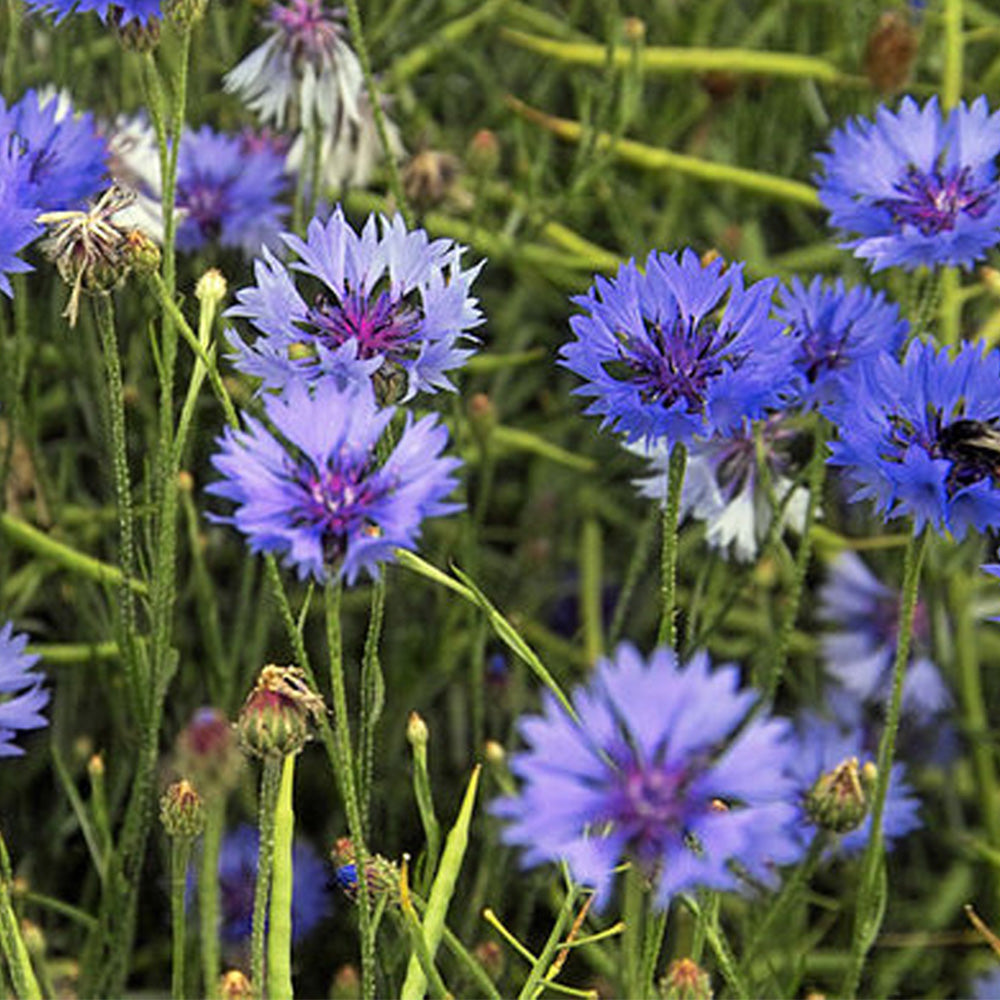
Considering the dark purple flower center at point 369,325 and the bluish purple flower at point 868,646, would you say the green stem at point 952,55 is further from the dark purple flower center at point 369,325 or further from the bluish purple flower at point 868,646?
the dark purple flower center at point 369,325

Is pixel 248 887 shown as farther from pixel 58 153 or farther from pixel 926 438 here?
pixel 926 438

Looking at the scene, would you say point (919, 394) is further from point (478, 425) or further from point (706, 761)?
point (478, 425)

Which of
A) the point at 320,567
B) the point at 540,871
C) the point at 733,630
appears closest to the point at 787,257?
the point at 733,630

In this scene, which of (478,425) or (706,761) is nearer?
(706,761)

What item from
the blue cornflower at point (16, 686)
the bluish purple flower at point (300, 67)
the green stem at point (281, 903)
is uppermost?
the bluish purple flower at point (300, 67)

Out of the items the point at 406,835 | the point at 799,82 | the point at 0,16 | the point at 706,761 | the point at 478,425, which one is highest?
the point at 799,82

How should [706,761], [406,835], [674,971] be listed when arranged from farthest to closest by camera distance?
[406,835], [674,971], [706,761]

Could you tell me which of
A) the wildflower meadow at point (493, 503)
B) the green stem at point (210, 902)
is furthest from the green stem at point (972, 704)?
the green stem at point (210, 902)
